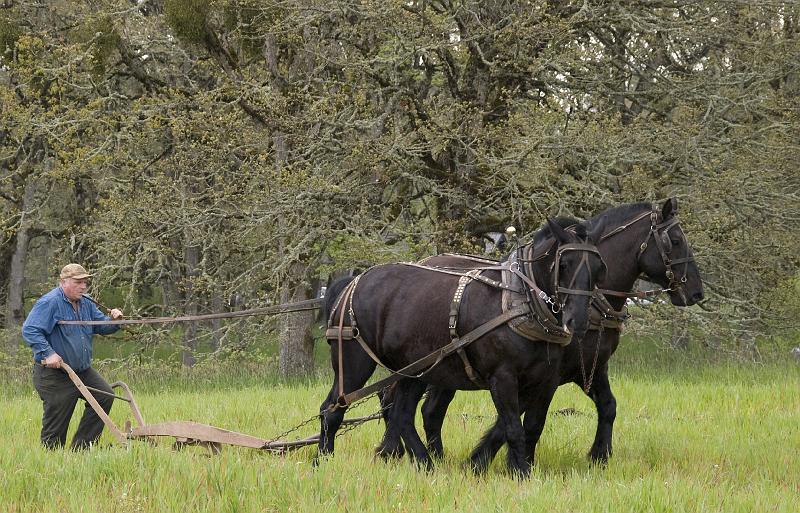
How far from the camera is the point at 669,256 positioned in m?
7.21

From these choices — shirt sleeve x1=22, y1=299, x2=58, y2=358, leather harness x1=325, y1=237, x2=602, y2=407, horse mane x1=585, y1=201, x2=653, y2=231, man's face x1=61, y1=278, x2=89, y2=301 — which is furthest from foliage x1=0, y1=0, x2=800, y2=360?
shirt sleeve x1=22, y1=299, x2=58, y2=358

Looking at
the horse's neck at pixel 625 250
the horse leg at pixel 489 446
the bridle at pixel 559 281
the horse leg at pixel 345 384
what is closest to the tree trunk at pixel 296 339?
the horse leg at pixel 345 384

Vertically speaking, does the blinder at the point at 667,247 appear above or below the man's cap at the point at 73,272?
above

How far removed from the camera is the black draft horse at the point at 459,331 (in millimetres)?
6379

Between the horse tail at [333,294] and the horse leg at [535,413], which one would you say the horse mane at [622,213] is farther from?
the horse tail at [333,294]

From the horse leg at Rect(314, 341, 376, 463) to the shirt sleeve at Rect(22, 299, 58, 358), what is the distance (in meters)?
2.14

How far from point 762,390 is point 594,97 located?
15.3ft

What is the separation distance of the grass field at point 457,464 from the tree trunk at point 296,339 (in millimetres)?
2057

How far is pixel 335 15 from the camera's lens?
12.8 m

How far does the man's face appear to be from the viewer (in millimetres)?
7480

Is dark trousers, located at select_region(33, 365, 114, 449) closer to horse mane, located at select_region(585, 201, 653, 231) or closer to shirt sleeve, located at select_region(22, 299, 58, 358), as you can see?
shirt sleeve, located at select_region(22, 299, 58, 358)

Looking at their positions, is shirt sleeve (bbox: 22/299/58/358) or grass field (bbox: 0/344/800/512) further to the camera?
shirt sleeve (bbox: 22/299/58/358)

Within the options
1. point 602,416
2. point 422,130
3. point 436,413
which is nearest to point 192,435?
point 436,413

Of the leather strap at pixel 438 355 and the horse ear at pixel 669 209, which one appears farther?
the horse ear at pixel 669 209
